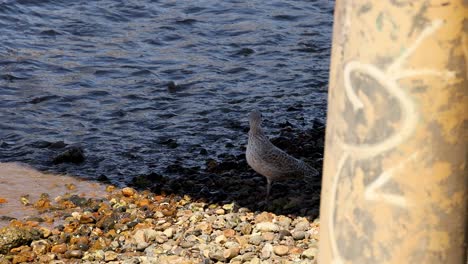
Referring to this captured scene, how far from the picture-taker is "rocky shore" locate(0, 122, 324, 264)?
22.9 feet

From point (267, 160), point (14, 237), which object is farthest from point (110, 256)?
point (267, 160)

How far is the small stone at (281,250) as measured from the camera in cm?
668

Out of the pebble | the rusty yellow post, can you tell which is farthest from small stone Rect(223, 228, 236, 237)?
the rusty yellow post

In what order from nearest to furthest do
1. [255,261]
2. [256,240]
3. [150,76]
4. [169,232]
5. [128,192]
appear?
1. [255,261]
2. [256,240]
3. [169,232]
4. [128,192]
5. [150,76]

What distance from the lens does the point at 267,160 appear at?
8.12 meters

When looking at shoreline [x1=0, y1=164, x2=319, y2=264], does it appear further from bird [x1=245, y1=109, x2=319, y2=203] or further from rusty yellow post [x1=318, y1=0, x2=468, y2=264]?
rusty yellow post [x1=318, y1=0, x2=468, y2=264]

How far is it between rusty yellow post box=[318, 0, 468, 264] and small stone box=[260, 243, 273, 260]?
12.5 ft

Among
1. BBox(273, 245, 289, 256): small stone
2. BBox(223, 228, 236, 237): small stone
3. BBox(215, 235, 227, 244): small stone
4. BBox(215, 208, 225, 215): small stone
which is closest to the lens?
BBox(273, 245, 289, 256): small stone

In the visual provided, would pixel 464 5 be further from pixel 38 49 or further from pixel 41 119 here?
pixel 38 49

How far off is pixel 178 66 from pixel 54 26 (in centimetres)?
265

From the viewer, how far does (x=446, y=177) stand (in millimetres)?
2773

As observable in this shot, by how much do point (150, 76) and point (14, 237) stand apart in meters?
5.93

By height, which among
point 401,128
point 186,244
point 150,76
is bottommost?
point 150,76

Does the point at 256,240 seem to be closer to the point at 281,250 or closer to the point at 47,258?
the point at 281,250
